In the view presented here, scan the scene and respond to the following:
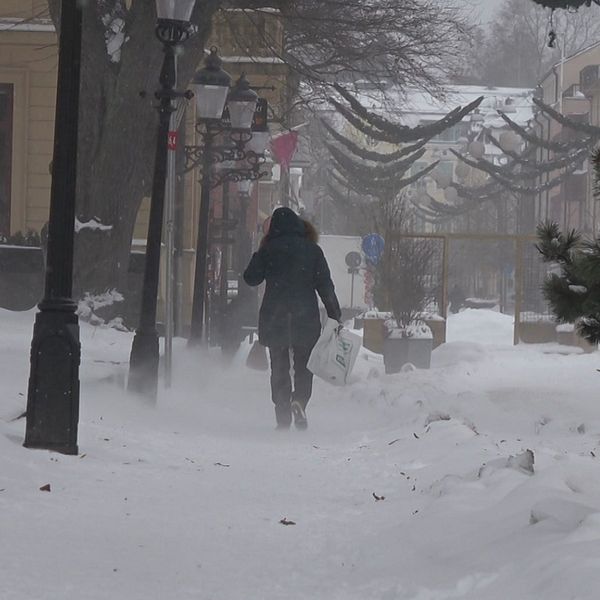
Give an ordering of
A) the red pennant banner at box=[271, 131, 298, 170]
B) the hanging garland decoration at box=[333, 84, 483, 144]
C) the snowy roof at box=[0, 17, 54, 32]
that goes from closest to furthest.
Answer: the snowy roof at box=[0, 17, 54, 32]
the red pennant banner at box=[271, 131, 298, 170]
the hanging garland decoration at box=[333, 84, 483, 144]

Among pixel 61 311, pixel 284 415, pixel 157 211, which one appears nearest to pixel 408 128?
pixel 157 211

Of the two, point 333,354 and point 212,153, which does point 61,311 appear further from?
point 212,153

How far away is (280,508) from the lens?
6.99m

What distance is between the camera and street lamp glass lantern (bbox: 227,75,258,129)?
1825 centimetres

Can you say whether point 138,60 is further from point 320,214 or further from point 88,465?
point 320,214

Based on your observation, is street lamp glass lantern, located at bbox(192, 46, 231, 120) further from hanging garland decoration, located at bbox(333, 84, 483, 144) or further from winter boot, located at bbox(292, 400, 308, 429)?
hanging garland decoration, located at bbox(333, 84, 483, 144)

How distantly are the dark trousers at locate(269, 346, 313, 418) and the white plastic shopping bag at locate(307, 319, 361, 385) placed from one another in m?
0.09

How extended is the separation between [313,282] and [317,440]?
140cm

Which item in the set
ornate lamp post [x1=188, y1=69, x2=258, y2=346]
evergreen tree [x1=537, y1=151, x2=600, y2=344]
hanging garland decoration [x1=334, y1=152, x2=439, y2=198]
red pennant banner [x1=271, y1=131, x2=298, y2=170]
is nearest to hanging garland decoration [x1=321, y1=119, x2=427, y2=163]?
hanging garland decoration [x1=334, y1=152, x2=439, y2=198]

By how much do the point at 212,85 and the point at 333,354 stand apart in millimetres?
5169

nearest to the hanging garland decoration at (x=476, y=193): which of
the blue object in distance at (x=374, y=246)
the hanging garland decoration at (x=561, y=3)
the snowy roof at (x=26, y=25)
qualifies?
the blue object in distance at (x=374, y=246)

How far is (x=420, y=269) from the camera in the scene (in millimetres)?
28156

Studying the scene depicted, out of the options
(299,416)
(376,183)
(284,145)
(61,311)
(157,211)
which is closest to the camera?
(61,311)

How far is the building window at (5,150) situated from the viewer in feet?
86.4
